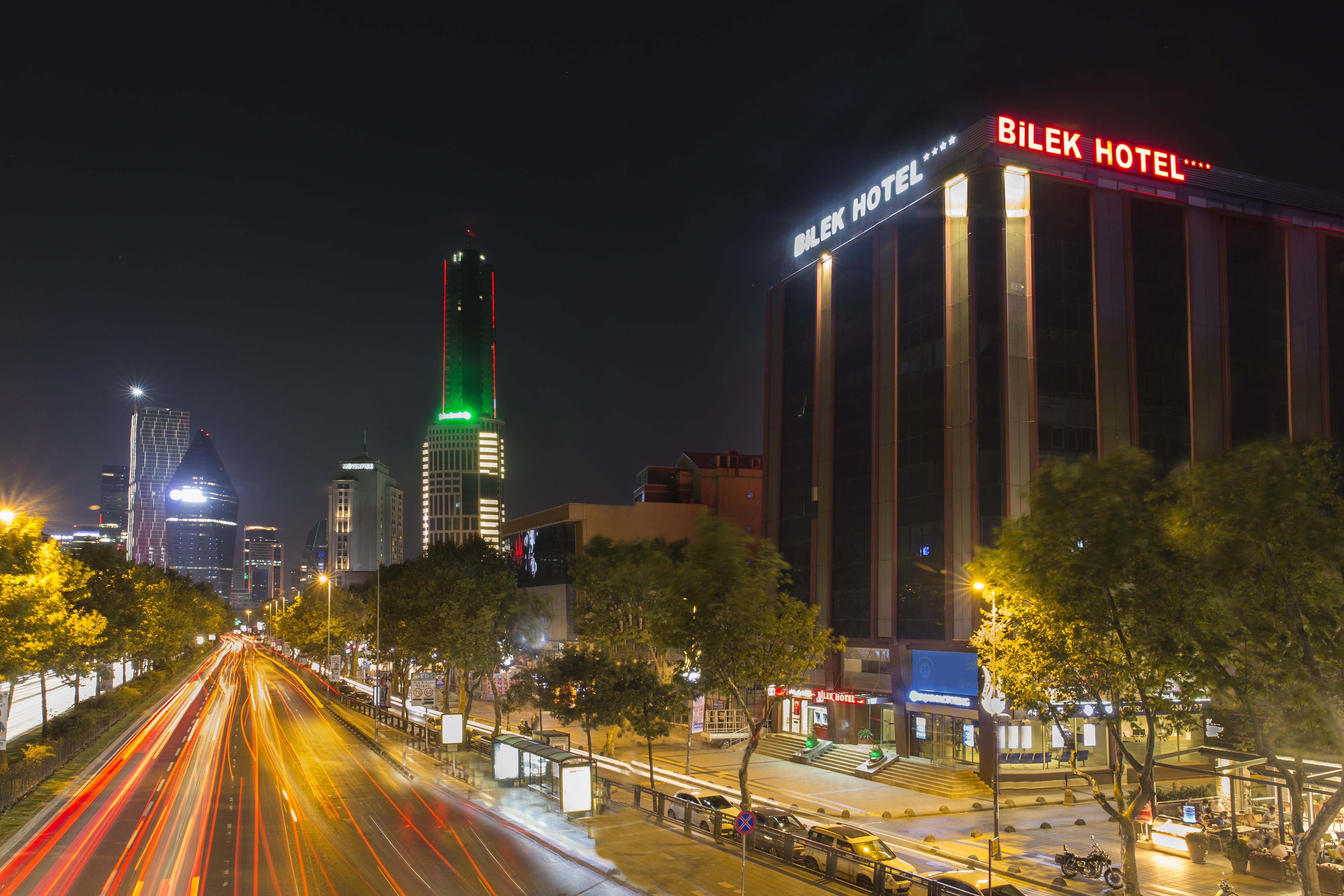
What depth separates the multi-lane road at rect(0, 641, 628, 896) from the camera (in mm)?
26797

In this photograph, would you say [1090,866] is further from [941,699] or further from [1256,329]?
[1256,329]

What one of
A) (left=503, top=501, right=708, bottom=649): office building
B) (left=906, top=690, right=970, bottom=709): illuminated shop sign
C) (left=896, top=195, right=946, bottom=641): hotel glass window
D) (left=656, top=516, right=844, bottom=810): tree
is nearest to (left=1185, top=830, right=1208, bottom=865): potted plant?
(left=656, top=516, right=844, bottom=810): tree

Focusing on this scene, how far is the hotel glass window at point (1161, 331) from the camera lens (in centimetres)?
5544

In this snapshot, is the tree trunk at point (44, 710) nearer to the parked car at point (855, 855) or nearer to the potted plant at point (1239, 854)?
the parked car at point (855, 855)

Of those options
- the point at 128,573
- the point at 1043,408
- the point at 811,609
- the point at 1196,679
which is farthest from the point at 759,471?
the point at 1196,679

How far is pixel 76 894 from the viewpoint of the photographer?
25.4m

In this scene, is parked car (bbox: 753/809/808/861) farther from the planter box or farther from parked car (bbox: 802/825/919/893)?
the planter box

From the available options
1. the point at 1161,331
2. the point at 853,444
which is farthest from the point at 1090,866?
the point at 1161,331

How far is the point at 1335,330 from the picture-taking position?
6203 cm

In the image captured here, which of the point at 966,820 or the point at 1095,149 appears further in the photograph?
the point at 1095,149

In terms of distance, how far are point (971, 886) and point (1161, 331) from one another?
43.3 metres

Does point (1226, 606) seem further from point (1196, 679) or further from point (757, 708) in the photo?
point (757, 708)

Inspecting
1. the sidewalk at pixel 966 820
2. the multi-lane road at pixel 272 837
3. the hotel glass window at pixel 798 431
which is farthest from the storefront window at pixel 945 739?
the multi-lane road at pixel 272 837

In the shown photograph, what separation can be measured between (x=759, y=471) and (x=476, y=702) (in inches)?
1688
